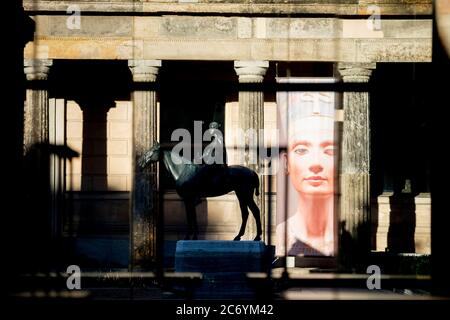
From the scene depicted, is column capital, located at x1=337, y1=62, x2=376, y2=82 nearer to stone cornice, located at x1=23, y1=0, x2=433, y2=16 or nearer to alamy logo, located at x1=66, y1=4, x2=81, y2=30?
stone cornice, located at x1=23, y1=0, x2=433, y2=16

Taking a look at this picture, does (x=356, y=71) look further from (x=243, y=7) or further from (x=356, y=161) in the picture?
(x=243, y=7)

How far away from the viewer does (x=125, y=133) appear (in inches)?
1000

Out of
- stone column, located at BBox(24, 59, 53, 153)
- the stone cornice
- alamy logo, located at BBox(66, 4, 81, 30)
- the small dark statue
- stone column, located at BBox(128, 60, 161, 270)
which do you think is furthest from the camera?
alamy logo, located at BBox(66, 4, 81, 30)

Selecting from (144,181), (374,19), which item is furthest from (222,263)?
(374,19)

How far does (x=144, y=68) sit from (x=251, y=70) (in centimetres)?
246

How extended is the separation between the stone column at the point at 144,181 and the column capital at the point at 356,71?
172 inches

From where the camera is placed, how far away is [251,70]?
22188 mm

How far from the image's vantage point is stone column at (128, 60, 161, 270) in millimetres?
21625

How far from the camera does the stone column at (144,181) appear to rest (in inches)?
851

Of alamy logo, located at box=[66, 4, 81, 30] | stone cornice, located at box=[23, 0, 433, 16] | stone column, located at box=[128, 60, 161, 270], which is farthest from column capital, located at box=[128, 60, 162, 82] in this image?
alamy logo, located at box=[66, 4, 81, 30]

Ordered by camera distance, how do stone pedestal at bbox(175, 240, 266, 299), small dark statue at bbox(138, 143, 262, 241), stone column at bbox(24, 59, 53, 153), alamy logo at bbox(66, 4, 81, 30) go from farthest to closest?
alamy logo at bbox(66, 4, 81, 30)
stone column at bbox(24, 59, 53, 153)
small dark statue at bbox(138, 143, 262, 241)
stone pedestal at bbox(175, 240, 266, 299)

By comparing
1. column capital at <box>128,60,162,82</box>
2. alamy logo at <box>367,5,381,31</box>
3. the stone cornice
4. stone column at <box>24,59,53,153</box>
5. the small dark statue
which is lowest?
the small dark statue
